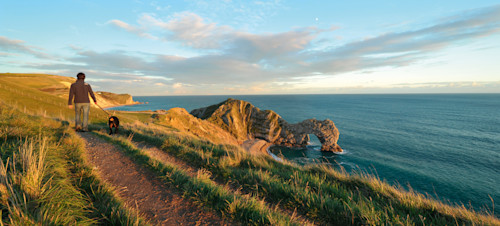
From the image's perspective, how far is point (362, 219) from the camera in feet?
13.0

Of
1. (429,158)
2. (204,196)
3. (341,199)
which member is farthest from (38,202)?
(429,158)

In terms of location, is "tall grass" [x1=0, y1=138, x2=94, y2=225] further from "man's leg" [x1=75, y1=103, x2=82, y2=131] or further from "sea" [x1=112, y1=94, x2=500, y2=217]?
"sea" [x1=112, y1=94, x2=500, y2=217]

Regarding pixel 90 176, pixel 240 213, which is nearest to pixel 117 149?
pixel 90 176

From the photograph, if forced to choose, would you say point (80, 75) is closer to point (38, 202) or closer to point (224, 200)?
point (38, 202)

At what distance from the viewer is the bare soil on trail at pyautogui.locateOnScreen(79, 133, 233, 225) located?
11.4 feet

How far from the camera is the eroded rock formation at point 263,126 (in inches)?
2249

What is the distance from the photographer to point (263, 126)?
2493 inches

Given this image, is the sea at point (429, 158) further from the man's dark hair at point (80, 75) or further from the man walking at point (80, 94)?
the man's dark hair at point (80, 75)

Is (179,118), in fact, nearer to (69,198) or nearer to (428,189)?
(69,198)

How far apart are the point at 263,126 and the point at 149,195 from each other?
196ft

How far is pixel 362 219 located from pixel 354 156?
49269mm

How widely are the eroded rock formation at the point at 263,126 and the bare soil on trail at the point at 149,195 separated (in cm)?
5278

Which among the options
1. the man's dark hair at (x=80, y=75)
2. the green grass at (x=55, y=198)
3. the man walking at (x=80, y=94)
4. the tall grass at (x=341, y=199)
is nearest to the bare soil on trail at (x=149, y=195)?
the green grass at (x=55, y=198)

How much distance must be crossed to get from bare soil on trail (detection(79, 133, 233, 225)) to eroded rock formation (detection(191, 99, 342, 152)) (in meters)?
52.8
